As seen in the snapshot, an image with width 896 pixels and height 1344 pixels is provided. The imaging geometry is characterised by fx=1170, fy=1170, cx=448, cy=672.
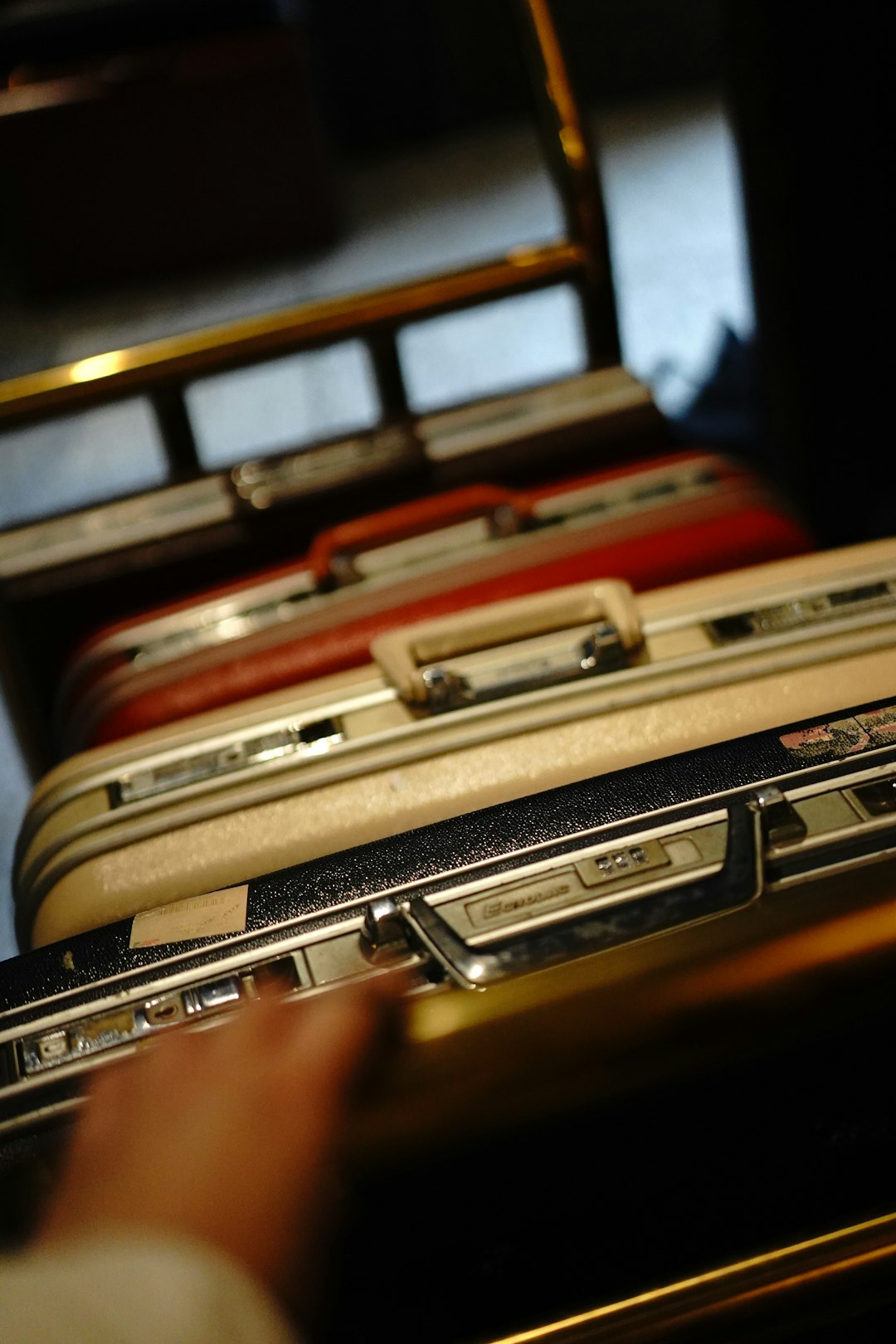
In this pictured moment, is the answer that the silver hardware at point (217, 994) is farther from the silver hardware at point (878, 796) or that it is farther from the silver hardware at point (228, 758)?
the silver hardware at point (878, 796)

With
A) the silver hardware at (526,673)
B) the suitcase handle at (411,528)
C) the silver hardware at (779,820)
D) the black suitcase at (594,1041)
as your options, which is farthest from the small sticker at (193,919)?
the suitcase handle at (411,528)

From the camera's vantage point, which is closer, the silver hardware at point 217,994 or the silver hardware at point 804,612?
the silver hardware at point 217,994

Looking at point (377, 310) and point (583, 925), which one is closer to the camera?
point (583, 925)

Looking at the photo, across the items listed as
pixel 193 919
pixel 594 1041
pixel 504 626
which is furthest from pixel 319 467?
pixel 594 1041

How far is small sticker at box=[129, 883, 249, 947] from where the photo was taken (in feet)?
2.08

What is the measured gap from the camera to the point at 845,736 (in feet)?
2.23

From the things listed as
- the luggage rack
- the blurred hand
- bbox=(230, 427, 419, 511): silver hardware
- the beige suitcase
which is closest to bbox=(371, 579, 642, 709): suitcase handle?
the beige suitcase

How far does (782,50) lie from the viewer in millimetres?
1291

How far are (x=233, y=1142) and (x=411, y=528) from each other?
622mm

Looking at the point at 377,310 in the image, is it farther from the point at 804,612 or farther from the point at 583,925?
the point at 583,925

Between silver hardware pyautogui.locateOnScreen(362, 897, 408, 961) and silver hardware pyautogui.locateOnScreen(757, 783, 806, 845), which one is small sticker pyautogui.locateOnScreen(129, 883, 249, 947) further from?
silver hardware pyautogui.locateOnScreen(757, 783, 806, 845)

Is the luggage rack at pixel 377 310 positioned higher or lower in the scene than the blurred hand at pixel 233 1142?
higher

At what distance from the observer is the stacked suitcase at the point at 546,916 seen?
554mm

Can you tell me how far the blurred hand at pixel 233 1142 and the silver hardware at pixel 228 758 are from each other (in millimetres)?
228
